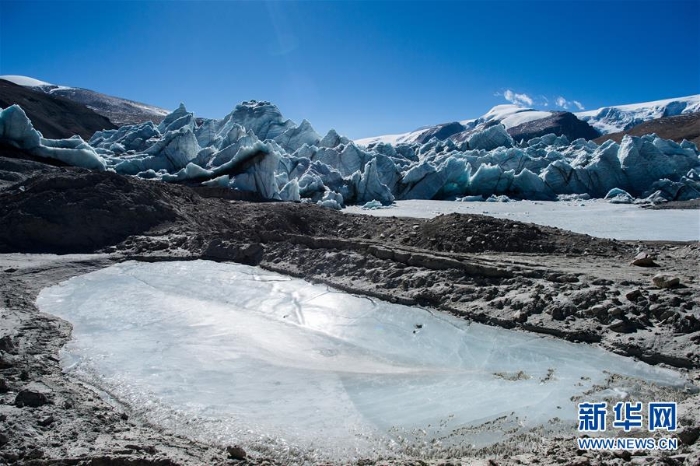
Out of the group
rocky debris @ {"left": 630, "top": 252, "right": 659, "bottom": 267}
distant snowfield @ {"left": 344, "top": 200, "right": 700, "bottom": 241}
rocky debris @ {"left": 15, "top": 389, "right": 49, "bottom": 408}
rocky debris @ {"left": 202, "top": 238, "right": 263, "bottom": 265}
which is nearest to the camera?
rocky debris @ {"left": 15, "top": 389, "right": 49, "bottom": 408}

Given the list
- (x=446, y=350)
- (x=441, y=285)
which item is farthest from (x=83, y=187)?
(x=446, y=350)

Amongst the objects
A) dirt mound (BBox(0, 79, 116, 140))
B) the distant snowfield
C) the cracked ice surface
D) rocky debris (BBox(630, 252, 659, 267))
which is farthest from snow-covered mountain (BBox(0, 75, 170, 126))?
rocky debris (BBox(630, 252, 659, 267))

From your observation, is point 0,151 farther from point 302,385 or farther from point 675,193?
point 675,193

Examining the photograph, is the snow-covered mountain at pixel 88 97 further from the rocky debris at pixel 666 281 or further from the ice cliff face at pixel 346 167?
the rocky debris at pixel 666 281

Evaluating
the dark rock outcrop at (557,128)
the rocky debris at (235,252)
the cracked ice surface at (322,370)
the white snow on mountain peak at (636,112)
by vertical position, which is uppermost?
the white snow on mountain peak at (636,112)

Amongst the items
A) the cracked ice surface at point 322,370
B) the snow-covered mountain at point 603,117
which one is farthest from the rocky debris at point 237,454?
the snow-covered mountain at point 603,117

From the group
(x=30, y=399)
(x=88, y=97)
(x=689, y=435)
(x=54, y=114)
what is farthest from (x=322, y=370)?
(x=88, y=97)

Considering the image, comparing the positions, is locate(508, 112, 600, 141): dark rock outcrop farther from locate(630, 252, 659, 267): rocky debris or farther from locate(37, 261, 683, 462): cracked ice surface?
locate(37, 261, 683, 462): cracked ice surface
